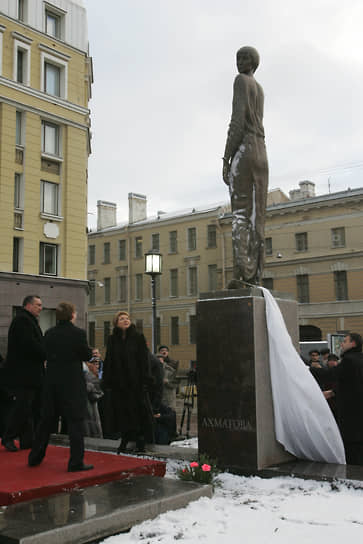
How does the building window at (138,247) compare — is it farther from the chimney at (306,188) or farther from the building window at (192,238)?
the chimney at (306,188)

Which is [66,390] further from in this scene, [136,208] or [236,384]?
[136,208]

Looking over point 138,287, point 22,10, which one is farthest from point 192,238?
point 22,10

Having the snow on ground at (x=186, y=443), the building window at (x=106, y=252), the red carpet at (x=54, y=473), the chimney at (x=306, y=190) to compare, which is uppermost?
the chimney at (x=306, y=190)

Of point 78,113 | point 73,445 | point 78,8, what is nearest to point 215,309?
point 73,445

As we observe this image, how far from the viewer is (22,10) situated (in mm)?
27438

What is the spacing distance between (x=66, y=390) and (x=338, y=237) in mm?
36301

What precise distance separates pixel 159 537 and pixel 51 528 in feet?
2.76

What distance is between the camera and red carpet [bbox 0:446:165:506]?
517 cm

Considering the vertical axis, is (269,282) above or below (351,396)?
above

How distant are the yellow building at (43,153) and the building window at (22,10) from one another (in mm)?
46

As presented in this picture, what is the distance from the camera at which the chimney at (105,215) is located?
55375 mm

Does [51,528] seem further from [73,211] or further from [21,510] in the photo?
[73,211]

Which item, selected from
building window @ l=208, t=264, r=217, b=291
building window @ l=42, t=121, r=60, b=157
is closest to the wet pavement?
building window @ l=42, t=121, r=60, b=157

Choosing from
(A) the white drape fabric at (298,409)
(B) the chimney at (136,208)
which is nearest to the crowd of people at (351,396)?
(A) the white drape fabric at (298,409)
